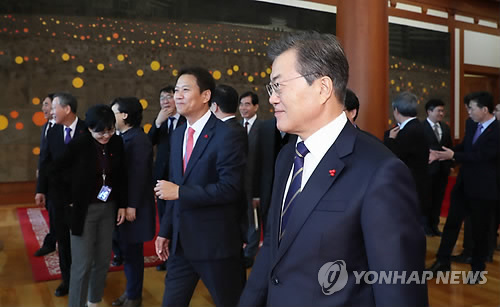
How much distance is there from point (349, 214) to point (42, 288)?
3326 mm

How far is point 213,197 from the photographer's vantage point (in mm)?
2199

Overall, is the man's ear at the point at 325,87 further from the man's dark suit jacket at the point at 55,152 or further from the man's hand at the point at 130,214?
the man's dark suit jacket at the point at 55,152

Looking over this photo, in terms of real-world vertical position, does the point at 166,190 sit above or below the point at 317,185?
below

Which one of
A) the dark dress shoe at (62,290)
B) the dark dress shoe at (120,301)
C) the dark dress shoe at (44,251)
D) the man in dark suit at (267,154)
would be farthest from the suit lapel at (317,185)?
the dark dress shoe at (44,251)

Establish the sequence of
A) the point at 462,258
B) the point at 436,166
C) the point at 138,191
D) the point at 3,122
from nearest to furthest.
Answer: the point at 138,191, the point at 462,258, the point at 436,166, the point at 3,122

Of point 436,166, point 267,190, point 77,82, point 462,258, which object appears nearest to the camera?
point 267,190

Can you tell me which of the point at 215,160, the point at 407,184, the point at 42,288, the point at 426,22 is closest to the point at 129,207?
the point at 215,160

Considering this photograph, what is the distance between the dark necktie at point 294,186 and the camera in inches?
48.4

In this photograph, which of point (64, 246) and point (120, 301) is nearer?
point (120, 301)

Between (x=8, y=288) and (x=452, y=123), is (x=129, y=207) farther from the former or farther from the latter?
(x=452, y=123)

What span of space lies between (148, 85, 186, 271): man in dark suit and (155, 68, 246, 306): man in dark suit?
1.71m

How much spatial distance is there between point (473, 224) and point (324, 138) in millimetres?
3210
